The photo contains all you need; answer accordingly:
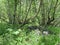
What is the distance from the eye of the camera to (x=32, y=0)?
4512mm

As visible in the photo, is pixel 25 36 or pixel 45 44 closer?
pixel 45 44

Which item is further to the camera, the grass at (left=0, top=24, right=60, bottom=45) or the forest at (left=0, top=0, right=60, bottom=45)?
the forest at (left=0, top=0, right=60, bottom=45)

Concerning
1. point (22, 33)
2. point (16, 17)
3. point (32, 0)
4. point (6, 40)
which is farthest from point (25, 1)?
point (6, 40)

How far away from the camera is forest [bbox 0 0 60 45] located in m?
4.14

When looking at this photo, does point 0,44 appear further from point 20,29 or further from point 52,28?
point 52,28

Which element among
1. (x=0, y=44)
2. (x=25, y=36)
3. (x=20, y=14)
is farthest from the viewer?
(x=20, y=14)

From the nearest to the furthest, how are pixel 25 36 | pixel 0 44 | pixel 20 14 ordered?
1. pixel 0 44
2. pixel 25 36
3. pixel 20 14

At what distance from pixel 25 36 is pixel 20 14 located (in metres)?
0.62

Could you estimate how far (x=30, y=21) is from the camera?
4875mm

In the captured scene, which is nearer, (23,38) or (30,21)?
(23,38)

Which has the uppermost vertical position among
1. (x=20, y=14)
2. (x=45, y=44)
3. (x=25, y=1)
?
(x=25, y=1)

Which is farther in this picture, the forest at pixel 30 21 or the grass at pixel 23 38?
the forest at pixel 30 21

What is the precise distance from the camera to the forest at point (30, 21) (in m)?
4.14

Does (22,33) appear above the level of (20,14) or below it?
below
